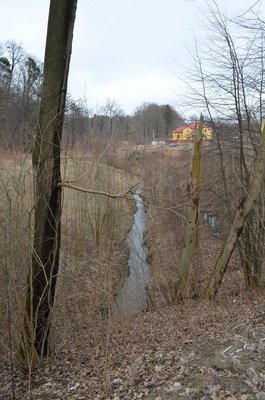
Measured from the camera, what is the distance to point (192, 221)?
26.1 feet

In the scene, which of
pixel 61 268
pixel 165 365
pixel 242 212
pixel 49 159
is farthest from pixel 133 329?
pixel 49 159

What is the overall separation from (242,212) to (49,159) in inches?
171

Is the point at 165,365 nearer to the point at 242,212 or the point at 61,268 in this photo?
the point at 61,268

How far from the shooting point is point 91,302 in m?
5.64

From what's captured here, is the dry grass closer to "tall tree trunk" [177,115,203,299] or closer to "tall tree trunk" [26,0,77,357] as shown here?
"tall tree trunk" [26,0,77,357]

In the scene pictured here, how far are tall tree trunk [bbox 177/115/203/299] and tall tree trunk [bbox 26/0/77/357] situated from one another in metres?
3.93

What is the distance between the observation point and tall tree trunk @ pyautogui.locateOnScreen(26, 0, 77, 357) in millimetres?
4387

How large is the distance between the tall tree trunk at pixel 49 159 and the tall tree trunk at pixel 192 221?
3.93 metres

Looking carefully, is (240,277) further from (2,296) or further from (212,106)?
(2,296)

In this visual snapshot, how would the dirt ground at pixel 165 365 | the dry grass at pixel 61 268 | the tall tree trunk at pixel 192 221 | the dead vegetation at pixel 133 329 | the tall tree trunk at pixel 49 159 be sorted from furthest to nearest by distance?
1. the tall tree trunk at pixel 192 221
2. the tall tree trunk at pixel 49 159
3. the dry grass at pixel 61 268
4. the dead vegetation at pixel 133 329
5. the dirt ground at pixel 165 365

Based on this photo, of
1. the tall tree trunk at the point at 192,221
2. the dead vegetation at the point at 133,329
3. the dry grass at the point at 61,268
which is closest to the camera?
the dead vegetation at the point at 133,329

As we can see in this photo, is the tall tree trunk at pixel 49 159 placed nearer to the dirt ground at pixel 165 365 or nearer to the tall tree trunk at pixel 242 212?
the dirt ground at pixel 165 365

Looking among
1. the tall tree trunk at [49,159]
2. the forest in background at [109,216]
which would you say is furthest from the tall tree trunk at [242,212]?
the tall tree trunk at [49,159]

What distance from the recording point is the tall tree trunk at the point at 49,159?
4387mm
